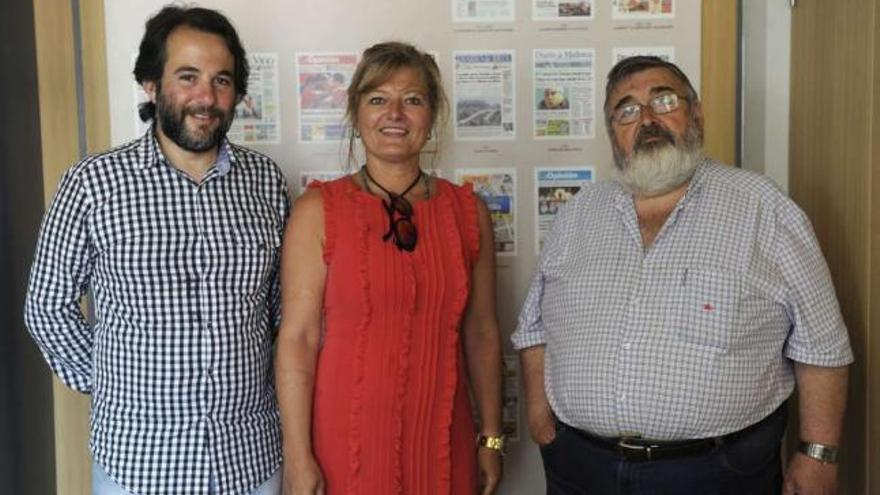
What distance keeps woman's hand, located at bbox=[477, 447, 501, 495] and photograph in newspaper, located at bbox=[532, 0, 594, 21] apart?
4.16 ft

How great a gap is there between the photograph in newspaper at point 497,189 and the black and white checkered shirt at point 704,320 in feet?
2.11

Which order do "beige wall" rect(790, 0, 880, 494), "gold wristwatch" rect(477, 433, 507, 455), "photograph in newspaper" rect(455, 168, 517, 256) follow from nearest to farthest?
"beige wall" rect(790, 0, 880, 494), "gold wristwatch" rect(477, 433, 507, 455), "photograph in newspaper" rect(455, 168, 517, 256)

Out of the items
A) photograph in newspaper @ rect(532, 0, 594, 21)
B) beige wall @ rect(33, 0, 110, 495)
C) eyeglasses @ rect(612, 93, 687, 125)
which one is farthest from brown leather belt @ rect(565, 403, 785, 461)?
beige wall @ rect(33, 0, 110, 495)

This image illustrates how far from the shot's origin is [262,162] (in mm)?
1887

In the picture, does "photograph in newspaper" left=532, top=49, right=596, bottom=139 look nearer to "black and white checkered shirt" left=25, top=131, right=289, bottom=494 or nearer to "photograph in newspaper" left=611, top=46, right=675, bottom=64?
"photograph in newspaper" left=611, top=46, right=675, bottom=64

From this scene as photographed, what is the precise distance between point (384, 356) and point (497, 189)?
0.86 metres

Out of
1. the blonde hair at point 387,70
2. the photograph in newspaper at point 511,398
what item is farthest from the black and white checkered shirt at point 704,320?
the photograph in newspaper at point 511,398

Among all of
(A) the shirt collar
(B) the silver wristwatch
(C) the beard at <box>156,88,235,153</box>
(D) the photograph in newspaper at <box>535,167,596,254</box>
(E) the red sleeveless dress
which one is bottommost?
(B) the silver wristwatch

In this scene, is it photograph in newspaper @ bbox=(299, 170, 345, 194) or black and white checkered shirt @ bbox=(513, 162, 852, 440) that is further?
photograph in newspaper @ bbox=(299, 170, 345, 194)

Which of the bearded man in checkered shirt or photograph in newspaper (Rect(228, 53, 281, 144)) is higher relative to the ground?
photograph in newspaper (Rect(228, 53, 281, 144))

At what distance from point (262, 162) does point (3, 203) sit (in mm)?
865

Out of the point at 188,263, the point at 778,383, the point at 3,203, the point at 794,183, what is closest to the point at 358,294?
the point at 188,263

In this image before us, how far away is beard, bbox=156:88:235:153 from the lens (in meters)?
1.69

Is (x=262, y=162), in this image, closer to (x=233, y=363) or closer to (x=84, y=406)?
(x=233, y=363)
